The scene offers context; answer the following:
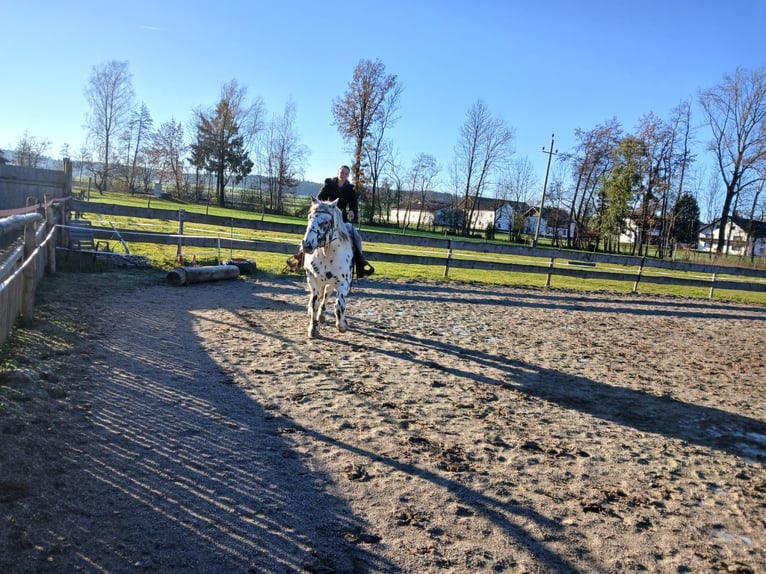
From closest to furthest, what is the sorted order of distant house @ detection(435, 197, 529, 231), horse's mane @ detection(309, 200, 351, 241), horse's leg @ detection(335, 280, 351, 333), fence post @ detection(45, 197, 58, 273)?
horse's mane @ detection(309, 200, 351, 241)
horse's leg @ detection(335, 280, 351, 333)
fence post @ detection(45, 197, 58, 273)
distant house @ detection(435, 197, 529, 231)

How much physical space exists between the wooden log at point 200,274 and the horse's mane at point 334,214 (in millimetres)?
5087

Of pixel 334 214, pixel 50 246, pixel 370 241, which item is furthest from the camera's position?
pixel 370 241

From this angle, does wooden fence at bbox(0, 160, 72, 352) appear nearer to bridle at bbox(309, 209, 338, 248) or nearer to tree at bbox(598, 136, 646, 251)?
bridle at bbox(309, 209, 338, 248)

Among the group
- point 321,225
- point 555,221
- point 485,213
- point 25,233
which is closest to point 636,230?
point 555,221

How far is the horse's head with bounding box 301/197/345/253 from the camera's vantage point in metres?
6.41

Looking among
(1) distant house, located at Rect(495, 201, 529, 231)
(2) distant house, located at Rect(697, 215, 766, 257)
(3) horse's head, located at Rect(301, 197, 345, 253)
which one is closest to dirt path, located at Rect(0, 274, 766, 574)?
(3) horse's head, located at Rect(301, 197, 345, 253)

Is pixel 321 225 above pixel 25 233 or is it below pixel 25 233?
above

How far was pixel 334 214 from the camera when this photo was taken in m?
7.03

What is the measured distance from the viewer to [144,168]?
67.2 meters

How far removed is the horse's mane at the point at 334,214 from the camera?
6805 millimetres

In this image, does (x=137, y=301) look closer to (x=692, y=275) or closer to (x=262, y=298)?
(x=262, y=298)

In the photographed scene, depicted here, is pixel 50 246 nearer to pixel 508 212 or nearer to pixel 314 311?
pixel 314 311

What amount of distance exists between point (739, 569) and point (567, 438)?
6.07ft

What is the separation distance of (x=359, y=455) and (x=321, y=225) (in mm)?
3494
